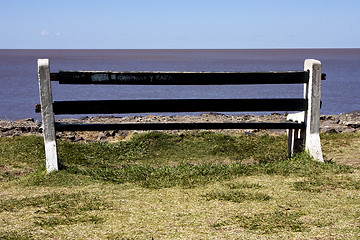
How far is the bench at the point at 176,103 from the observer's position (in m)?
7.57

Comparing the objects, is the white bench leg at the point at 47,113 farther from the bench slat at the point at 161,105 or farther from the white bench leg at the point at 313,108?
the white bench leg at the point at 313,108

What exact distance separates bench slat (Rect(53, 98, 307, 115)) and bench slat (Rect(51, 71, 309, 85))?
0.31 metres

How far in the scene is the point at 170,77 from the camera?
770cm

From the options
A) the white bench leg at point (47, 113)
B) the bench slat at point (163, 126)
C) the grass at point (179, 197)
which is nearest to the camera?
the grass at point (179, 197)

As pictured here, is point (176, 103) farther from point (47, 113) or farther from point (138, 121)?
point (138, 121)

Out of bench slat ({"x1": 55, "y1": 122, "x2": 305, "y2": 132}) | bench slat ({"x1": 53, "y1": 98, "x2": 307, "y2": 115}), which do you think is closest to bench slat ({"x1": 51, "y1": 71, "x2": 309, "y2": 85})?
bench slat ({"x1": 53, "y1": 98, "x2": 307, "y2": 115})

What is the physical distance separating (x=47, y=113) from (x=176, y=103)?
77.7 inches

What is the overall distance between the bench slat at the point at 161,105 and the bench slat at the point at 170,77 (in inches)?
12.0

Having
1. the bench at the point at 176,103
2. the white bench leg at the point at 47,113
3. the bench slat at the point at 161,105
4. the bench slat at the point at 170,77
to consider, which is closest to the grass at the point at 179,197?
the white bench leg at the point at 47,113

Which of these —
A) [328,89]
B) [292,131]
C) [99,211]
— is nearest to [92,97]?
[328,89]

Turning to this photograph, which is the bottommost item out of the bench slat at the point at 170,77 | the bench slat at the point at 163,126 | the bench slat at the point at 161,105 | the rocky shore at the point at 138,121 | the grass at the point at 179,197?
the rocky shore at the point at 138,121

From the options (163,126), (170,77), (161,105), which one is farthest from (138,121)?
(170,77)

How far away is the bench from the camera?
7.57m

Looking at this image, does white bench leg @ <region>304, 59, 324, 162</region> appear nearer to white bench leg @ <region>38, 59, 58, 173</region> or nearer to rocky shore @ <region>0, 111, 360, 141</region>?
white bench leg @ <region>38, 59, 58, 173</region>
